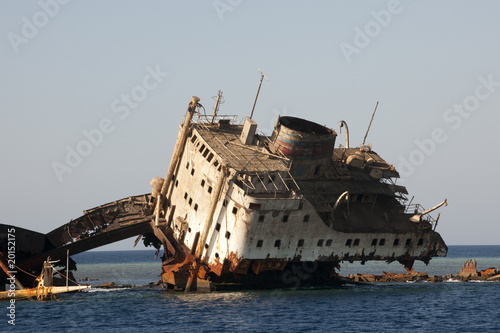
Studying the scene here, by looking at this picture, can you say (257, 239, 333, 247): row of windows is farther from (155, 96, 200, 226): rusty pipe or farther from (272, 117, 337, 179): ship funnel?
(155, 96, 200, 226): rusty pipe

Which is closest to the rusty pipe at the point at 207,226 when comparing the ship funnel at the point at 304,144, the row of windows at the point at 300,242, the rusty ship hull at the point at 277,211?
the rusty ship hull at the point at 277,211

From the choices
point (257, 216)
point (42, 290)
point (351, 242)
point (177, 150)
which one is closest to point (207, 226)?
point (257, 216)

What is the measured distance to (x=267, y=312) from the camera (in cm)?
4297

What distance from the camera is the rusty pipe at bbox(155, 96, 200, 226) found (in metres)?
51.2

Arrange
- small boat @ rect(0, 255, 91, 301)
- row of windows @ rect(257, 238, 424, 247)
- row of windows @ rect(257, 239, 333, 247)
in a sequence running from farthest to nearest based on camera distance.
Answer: small boat @ rect(0, 255, 91, 301), row of windows @ rect(257, 238, 424, 247), row of windows @ rect(257, 239, 333, 247)

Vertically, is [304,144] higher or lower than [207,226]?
higher

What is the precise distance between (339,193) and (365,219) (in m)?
2.13

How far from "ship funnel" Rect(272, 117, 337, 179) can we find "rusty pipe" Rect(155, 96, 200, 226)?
5.25 meters

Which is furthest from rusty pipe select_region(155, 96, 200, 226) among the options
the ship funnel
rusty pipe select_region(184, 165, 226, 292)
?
the ship funnel

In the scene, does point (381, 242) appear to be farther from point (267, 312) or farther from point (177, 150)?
point (177, 150)

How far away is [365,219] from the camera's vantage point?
49.1m

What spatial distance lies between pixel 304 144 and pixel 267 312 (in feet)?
36.2

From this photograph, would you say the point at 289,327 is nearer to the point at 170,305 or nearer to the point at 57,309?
the point at 170,305

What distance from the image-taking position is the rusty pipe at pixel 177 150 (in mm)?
51156
